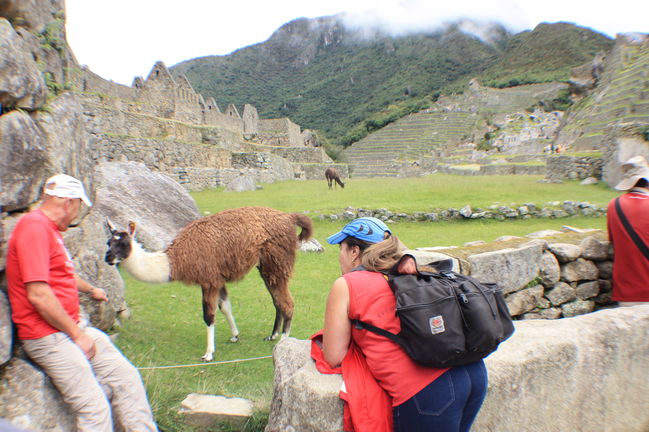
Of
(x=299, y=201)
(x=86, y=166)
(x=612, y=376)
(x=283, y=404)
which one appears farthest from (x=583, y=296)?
(x=299, y=201)

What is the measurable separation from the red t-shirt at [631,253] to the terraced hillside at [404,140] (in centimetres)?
3093

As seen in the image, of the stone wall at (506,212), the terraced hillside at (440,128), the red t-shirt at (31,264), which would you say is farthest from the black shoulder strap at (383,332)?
the terraced hillside at (440,128)

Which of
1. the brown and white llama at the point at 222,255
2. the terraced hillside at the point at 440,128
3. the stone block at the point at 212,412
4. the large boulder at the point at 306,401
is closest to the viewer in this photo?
the large boulder at the point at 306,401

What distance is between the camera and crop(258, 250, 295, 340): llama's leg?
15.2 ft

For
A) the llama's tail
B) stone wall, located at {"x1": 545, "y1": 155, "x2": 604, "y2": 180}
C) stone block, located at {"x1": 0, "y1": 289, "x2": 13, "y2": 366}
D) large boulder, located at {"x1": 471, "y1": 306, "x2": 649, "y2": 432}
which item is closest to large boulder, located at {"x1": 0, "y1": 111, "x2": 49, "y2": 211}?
stone block, located at {"x1": 0, "y1": 289, "x2": 13, "y2": 366}

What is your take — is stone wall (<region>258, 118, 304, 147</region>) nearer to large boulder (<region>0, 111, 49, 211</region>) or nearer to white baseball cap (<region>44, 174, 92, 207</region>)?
large boulder (<region>0, 111, 49, 211</region>)

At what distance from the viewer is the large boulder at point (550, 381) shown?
2.01 meters

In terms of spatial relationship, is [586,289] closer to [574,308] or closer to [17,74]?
[574,308]

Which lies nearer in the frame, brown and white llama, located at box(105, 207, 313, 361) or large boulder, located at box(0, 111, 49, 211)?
large boulder, located at box(0, 111, 49, 211)

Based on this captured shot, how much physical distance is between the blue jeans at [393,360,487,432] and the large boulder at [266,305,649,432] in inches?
13.6

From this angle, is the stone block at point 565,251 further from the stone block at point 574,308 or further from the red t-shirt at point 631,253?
the red t-shirt at point 631,253

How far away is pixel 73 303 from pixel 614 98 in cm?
3358

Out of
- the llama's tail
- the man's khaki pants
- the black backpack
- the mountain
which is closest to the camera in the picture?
the black backpack

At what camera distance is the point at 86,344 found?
227 centimetres
